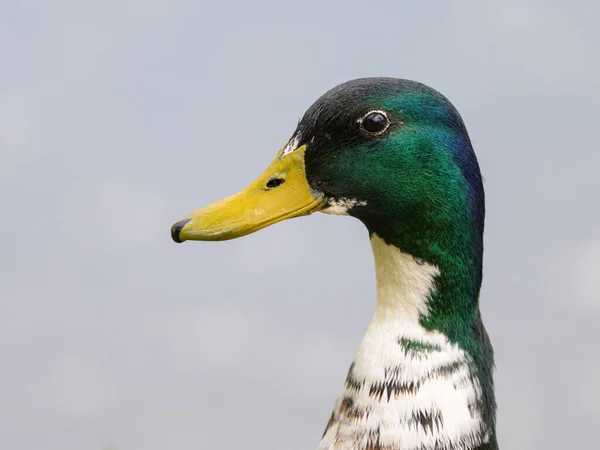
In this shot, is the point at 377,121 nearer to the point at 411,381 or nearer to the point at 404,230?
the point at 404,230

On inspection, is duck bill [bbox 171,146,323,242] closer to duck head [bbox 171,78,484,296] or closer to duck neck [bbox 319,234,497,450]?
duck head [bbox 171,78,484,296]

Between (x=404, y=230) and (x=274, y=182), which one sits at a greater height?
(x=274, y=182)

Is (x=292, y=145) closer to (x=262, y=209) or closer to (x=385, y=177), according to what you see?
(x=262, y=209)

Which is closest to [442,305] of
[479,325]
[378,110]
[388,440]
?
[479,325]

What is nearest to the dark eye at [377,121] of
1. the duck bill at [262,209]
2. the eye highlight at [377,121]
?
the eye highlight at [377,121]

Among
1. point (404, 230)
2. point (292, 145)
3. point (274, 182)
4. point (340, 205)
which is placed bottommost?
point (404, 230)

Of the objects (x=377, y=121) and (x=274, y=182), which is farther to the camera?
(x=274, y=182)

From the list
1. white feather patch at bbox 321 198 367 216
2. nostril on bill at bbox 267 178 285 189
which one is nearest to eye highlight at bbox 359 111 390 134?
white feather patch at bbox 321 198 367 216

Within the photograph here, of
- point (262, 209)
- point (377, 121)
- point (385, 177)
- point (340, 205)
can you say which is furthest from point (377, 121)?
point (262, 209)
